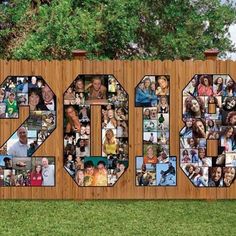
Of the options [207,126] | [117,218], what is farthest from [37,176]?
[207,126]

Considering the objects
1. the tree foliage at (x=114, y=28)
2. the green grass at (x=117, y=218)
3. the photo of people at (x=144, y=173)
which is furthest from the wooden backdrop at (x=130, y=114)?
the tree foliage at (x=114, y=28)

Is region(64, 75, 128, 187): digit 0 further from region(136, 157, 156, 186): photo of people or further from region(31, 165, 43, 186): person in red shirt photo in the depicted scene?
region(31, 165, 43, 186): person in red shirt photo

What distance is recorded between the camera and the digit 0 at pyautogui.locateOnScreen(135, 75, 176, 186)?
10.7 m

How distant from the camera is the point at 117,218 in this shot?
9.27 metres

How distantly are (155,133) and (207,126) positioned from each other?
0.75 metres

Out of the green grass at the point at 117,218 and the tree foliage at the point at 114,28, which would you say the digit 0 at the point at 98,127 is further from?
the tree foliage at the point at 114,28

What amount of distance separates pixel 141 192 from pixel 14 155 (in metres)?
1.86

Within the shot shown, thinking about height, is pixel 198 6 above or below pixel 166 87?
above

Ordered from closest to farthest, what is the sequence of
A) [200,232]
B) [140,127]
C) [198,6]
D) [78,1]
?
[200,232] < [140,127] < [78,1] < [198,6]

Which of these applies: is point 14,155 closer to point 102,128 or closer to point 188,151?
point 102,128

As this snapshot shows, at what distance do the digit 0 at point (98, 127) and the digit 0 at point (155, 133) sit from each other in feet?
0.83

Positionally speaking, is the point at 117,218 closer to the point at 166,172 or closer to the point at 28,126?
the point at 166,172

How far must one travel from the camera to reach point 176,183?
10844 millimetres

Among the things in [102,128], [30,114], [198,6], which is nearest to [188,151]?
[102,128]
